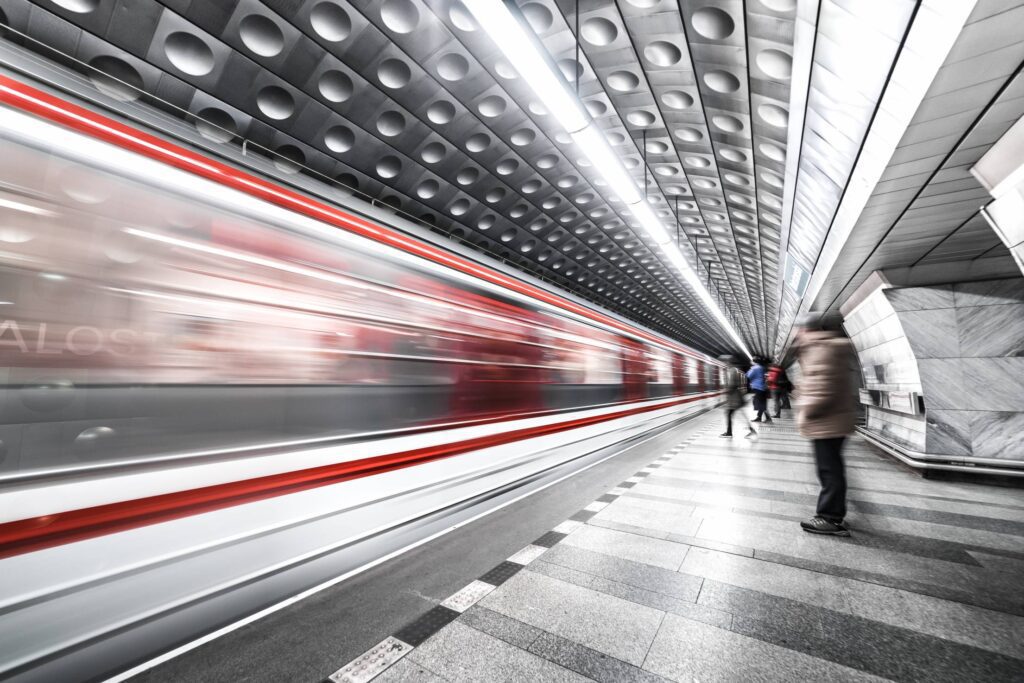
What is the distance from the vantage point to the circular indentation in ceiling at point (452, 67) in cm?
546

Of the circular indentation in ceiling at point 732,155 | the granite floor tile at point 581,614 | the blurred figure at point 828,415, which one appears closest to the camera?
the granite floor tile at point 581,614

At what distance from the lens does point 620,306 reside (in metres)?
20.9

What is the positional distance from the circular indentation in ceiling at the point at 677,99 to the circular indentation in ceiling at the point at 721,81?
38 centimetres

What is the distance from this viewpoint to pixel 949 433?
230 inches

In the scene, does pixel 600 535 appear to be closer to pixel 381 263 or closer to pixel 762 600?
pixel 762 600

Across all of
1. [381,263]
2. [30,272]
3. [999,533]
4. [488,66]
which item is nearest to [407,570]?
[381,263]

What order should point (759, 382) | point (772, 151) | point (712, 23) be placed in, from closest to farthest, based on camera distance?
point (712, 23), point (772, 151), point (759, 382)

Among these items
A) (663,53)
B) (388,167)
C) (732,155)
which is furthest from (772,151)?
(388,167)

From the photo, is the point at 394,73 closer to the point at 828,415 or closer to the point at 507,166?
the point at 507,166

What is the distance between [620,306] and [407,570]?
19263 millimetres

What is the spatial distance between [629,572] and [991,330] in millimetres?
6762

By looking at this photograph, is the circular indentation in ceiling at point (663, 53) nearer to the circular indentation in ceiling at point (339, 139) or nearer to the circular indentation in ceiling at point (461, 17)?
the circular indentation in ceiling at point (461, 17)

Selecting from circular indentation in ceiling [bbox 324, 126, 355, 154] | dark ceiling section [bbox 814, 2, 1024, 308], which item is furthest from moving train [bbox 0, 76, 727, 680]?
circular indentation in ceiling [bbox 324, 126, 355, 154]

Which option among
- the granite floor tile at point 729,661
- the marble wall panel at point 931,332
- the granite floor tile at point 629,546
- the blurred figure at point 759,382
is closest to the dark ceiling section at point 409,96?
the marble wall panel at point 931,332
